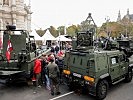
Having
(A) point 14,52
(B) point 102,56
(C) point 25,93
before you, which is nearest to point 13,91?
(C) point 25,93

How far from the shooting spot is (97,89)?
8.86 m

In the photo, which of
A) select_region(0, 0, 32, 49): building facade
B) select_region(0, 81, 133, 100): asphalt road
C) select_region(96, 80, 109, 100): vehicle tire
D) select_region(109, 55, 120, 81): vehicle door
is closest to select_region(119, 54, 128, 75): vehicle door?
select_region(109, 55, 120, 81): vehicle door

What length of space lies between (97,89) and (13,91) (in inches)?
160

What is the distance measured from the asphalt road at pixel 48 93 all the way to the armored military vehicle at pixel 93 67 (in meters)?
0.43

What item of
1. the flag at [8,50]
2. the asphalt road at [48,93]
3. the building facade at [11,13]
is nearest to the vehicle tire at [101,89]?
the asphalt road at [48,93]

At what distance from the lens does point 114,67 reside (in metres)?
10.0

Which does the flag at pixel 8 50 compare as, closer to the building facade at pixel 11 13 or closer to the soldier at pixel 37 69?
the soldier at pixel 37 69

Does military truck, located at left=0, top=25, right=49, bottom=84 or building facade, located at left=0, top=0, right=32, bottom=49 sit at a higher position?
building facade, located at left=0, top=0, right=32, bottom=49

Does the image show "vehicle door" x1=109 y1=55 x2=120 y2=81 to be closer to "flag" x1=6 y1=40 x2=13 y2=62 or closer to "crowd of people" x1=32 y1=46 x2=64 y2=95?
"crowd of people" x1=32 y1=46 x2=64 y2=95

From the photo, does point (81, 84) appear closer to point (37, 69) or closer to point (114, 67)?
point (114, 67)

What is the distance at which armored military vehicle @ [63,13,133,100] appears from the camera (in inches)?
348

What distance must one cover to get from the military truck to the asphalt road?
0.51 metres

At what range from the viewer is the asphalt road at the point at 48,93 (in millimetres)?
9461

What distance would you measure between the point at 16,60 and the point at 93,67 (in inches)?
170
